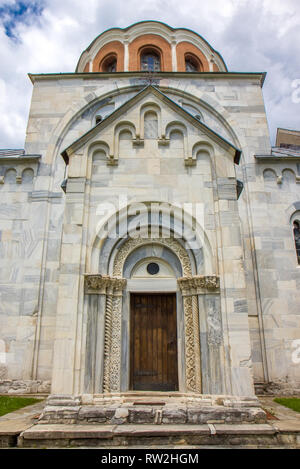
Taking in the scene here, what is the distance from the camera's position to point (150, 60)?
17141mm

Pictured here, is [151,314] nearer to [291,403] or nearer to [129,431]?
[129,431]

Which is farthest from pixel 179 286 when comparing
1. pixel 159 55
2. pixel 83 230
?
pixel 159 55

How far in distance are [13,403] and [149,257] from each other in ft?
16.9

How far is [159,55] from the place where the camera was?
17.2 metres

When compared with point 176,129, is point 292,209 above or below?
below

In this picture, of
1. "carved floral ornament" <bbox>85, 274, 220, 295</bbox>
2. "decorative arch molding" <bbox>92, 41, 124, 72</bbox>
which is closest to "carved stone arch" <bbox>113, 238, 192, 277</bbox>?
"carved floral ornament" <bbox>85, 274, 220, 295</bbox>

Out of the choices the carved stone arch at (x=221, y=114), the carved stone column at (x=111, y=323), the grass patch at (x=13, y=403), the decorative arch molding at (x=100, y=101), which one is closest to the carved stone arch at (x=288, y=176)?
the decorative arch molding at (x=100, y=101)

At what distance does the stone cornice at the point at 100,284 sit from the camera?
7180 mm

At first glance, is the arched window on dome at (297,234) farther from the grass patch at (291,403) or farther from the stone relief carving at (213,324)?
the stone relief carving at (213,324)

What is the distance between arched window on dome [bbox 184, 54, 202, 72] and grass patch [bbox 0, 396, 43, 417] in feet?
54.9

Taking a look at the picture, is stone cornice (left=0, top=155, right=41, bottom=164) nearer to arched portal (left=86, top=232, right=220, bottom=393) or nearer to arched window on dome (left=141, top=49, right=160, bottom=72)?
arched portal (left=86, top=232, right=220, bottom=393)

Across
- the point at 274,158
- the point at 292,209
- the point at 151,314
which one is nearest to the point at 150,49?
the point at 274,158

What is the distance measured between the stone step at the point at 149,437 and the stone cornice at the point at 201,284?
8.90 ft

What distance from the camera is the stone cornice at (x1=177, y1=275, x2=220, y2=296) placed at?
23.5ft
